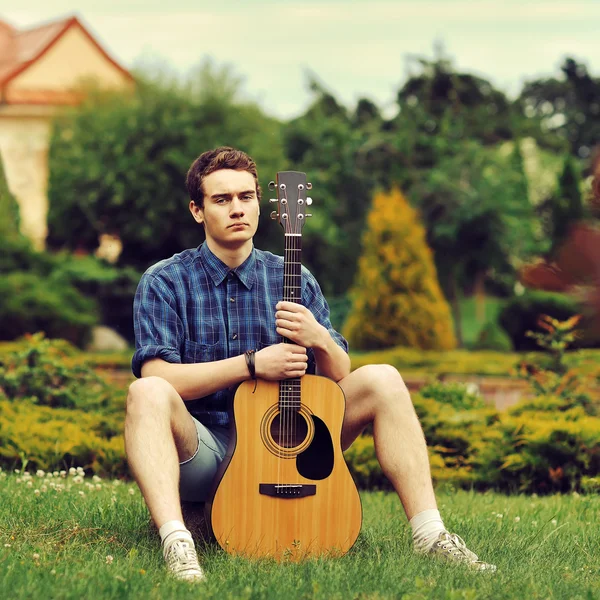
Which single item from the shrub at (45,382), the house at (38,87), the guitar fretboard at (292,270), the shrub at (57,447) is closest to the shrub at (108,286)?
the house at (38,87)

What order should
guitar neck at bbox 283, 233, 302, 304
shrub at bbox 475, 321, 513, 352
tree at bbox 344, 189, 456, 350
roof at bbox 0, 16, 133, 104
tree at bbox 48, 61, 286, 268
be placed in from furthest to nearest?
roof at bbox 0, 16, 133, 104 < tree at bbox 48, 61, 286, 268 < shrub at bbox 475, 321, 513, 352 < tree at bbox 344, 189, 456, 350 < guitar neck at bbox 283, 233, 302, 304

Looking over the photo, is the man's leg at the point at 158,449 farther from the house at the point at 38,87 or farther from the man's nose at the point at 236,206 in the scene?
the house at the point at 38,87

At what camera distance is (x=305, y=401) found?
3578 mm

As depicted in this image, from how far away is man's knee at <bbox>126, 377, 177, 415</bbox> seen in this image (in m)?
3.37

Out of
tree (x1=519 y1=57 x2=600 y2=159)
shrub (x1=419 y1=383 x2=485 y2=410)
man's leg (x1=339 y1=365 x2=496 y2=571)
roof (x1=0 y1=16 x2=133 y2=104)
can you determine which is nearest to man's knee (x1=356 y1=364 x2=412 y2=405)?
man's leg (x1=339 y1=365 x2=496 y2=571)

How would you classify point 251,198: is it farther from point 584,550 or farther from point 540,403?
point 540,403

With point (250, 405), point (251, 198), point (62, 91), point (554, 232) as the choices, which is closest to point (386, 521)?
point (250, 405)

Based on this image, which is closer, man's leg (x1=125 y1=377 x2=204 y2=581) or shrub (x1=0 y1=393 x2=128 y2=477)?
man's leg (x1=125 y1=377 x2=204 y2=581)

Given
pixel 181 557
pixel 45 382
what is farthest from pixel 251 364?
pixel 45 382

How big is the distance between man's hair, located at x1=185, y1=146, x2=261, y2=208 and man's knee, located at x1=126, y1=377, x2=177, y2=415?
0.78m

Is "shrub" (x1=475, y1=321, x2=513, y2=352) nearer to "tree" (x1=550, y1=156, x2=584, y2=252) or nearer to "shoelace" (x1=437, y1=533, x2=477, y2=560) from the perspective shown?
"tree" (x1=550, y1=156, x2=584, y2=252)

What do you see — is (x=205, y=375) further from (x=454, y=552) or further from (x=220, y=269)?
(x=454, y=552)

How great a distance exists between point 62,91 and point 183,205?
9373 millimetres

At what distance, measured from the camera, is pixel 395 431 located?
11.9 ft
